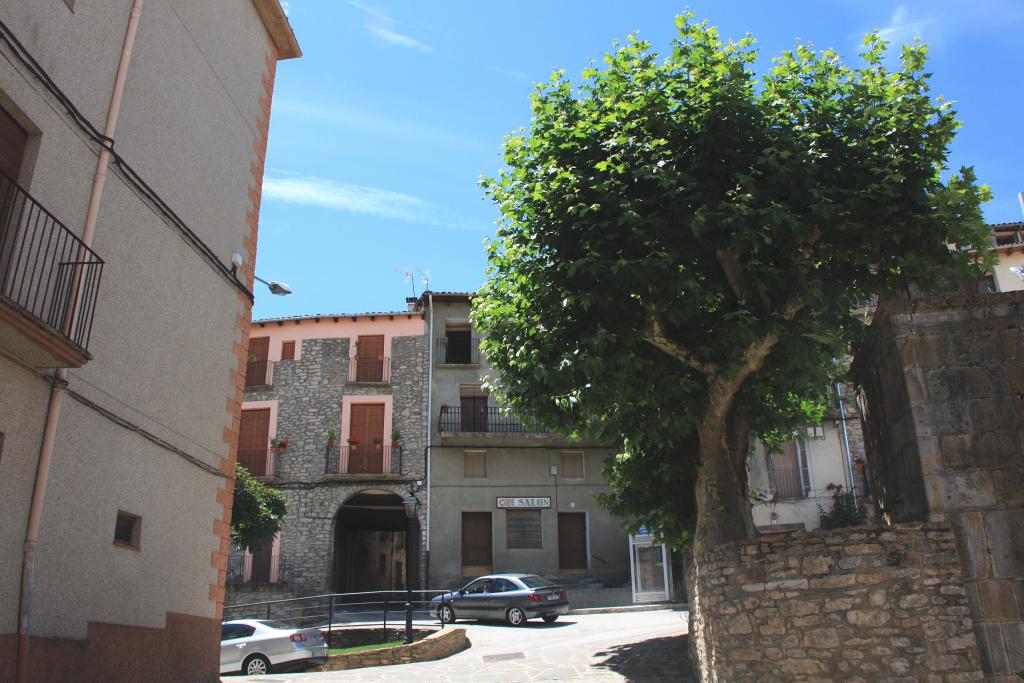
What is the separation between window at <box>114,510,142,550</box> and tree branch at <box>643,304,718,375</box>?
6.31 m

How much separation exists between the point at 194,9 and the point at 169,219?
3.01 m

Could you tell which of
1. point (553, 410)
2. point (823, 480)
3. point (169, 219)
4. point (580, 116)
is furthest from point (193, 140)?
point (823, 480)

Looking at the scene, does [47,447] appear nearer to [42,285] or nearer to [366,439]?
[42,285]

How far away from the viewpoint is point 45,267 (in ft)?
22.7

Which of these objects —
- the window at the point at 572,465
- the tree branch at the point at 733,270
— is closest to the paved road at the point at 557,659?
the tree branch at the point at 733,270

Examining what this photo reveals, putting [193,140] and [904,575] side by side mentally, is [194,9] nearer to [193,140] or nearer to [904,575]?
[193,140]

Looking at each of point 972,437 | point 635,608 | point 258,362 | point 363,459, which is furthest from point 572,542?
point 972,437

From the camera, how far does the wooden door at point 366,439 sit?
29.1m

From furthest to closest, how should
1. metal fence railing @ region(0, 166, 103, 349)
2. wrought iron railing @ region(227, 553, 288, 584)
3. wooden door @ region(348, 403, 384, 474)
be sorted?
wooden door @ region(348, 403, 384, 474)
wrought iron railing @ region(227, 553, 288, 584)
metal fence railing @ region(0, 166, 103, 349)

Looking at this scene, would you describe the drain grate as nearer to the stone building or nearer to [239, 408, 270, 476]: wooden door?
the stone building

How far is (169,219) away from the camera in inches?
359

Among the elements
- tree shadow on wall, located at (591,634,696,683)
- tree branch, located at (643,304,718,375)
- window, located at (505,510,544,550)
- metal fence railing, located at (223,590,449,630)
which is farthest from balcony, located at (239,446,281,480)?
tree branch, located at (643,304,718,375)

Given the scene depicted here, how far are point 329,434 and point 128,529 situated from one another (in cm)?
2112

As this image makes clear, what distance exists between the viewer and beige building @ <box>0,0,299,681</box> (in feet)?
21.8
